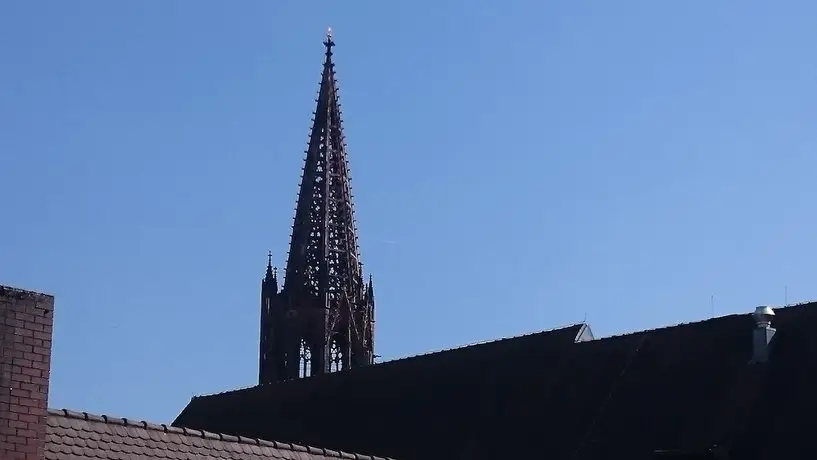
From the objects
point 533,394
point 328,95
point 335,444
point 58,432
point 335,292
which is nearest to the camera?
point 58,432

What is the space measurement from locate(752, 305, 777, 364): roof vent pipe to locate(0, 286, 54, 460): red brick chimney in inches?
720

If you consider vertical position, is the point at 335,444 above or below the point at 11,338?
above

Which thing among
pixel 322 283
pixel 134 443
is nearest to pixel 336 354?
pixel 322 283

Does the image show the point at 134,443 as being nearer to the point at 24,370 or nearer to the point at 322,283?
the point at 24,370

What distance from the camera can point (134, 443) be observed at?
18.0m

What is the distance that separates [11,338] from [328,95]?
52832 mm

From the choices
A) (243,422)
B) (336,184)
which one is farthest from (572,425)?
(336,184)

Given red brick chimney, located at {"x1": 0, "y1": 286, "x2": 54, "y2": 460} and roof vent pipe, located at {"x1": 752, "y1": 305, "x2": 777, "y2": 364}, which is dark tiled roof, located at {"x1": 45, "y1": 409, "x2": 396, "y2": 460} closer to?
red brick chimney, located at {"x1": 0, "y1": 286, "x2": 54, "y2": 460}

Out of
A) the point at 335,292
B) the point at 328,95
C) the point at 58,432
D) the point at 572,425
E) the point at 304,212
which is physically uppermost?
the point at 328,95

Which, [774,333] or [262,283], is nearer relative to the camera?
[774,333]

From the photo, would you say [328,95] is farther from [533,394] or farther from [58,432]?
[58,432]

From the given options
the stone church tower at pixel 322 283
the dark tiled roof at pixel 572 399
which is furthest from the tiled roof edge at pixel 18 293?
the stone church tower at pixel 322 283

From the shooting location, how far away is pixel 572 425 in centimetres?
3338

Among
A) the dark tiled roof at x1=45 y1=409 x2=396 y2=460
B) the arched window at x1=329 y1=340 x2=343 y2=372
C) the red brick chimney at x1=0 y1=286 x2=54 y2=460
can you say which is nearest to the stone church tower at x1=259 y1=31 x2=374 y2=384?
the arched window at x1=329 y1=340 x2=343 y2=372
